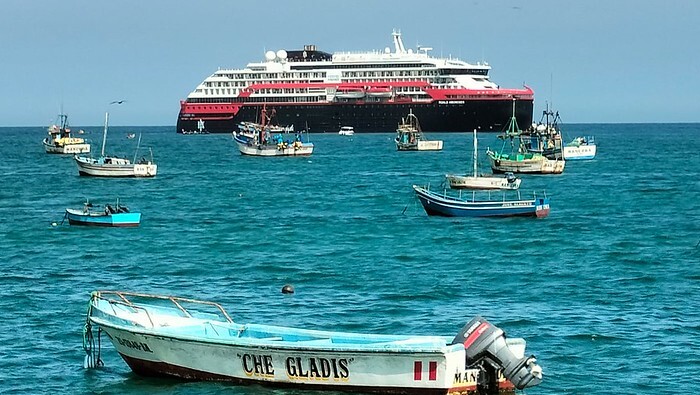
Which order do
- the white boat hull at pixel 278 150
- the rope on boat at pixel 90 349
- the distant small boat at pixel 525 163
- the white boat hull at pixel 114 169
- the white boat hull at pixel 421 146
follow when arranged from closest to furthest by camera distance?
the rope on boat at pixel 90 349
the white boat hull at pixel 114 169
the distant small boat at pixel 525 163
the white boat hull at pixel 278 150
the white boat hull at pixel 421 146

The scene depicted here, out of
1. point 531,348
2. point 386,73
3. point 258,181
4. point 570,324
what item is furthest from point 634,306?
point 386,73

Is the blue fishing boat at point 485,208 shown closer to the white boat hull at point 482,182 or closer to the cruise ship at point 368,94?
the white boat hull at point 482,182

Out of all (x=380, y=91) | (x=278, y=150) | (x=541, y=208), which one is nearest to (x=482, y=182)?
(x=541, y=208)

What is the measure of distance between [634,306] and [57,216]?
36486 mm

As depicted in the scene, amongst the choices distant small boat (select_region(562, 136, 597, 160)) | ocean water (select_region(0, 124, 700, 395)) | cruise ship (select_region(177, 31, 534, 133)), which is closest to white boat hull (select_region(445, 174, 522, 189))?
ocean water (select_region(0, 124, 700, 395))

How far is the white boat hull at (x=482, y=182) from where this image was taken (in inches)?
2985

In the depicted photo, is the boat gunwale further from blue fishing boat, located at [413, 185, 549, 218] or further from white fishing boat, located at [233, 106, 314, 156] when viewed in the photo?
white fishing boat, located at [233, 106, 314, 156]

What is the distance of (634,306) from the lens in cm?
3331

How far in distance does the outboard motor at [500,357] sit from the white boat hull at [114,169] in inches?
2796

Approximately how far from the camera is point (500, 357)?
2227cm

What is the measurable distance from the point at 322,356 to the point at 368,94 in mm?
169345

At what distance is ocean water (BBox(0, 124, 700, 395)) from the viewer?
2716 centimetres

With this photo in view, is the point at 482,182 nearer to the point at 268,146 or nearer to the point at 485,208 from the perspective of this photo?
the point at 485,208

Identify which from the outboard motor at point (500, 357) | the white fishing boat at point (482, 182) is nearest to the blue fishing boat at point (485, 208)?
the white fishing boat at point (482, 182)
